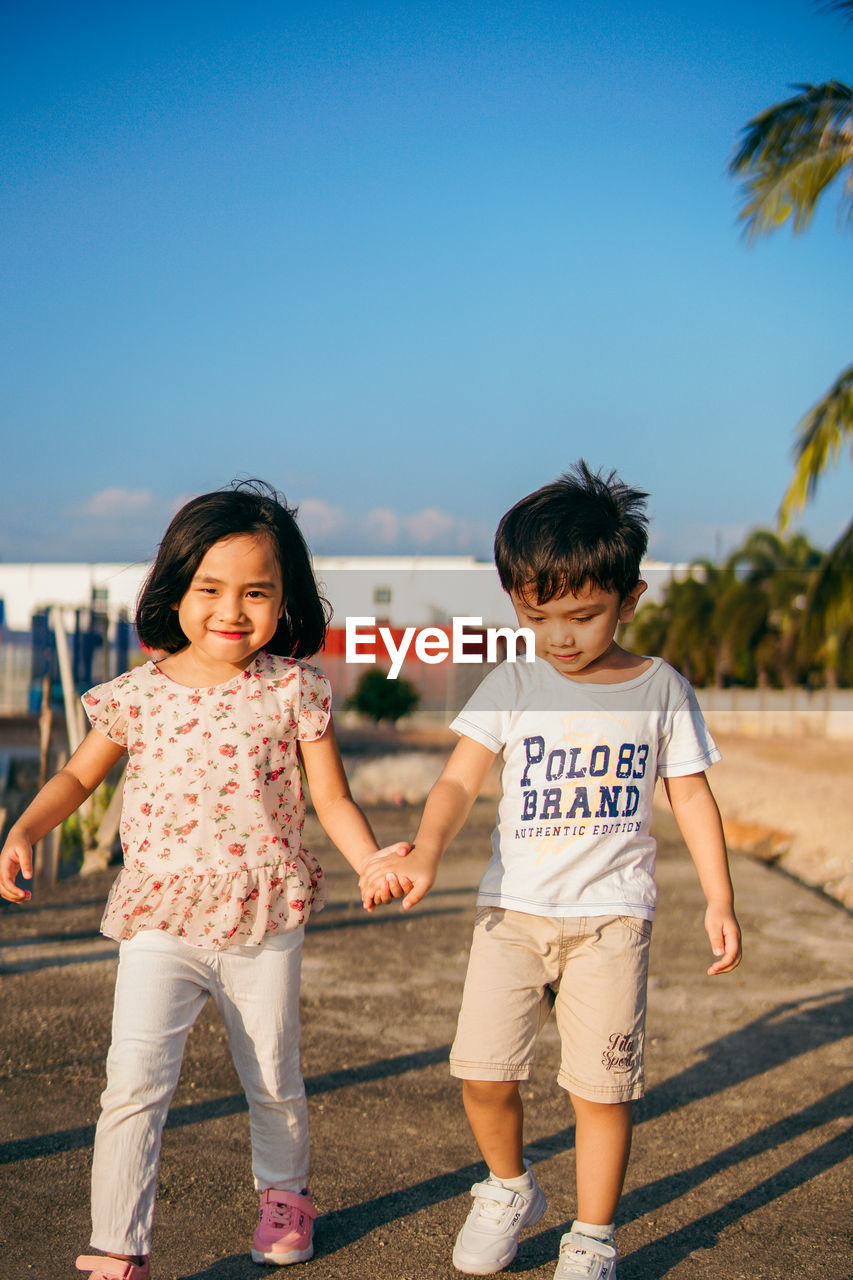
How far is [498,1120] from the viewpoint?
243cm

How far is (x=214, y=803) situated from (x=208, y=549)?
0.53 m

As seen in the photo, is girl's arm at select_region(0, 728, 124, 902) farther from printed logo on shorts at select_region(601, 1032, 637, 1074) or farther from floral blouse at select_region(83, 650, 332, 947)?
printed logo on shorts at select_region(601, 1032, 637, 1074)

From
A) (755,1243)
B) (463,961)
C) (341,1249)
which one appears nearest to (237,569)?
(341,1249)

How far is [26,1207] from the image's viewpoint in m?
2.59

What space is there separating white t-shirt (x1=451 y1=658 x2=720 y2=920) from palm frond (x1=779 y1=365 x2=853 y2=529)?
887 cm

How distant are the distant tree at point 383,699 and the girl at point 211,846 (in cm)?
2139

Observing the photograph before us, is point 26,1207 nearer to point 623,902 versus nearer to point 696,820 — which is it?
point 623,902

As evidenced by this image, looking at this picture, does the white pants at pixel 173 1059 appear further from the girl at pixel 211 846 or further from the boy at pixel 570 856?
the boy at pixel 570 856

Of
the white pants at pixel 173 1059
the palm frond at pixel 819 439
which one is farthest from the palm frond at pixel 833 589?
the white pants at pixel 173 1059

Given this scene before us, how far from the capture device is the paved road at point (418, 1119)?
2.51 metres

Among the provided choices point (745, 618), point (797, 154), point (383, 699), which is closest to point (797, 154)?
point (797, 154)

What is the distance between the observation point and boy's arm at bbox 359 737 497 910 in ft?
7.43

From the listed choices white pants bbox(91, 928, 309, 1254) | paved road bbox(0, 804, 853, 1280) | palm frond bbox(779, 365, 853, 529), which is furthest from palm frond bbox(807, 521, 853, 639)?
white pants bbox(91, 928, 309, 1254)
